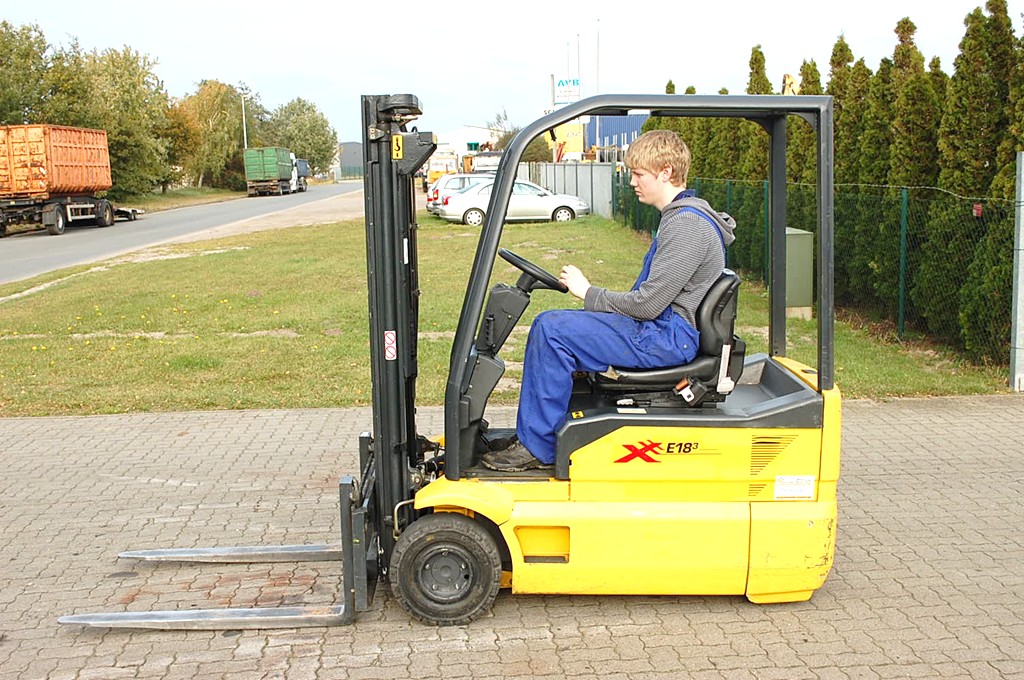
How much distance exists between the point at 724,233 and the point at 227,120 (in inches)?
3236

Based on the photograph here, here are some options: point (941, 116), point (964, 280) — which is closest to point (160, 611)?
point (964, 280)

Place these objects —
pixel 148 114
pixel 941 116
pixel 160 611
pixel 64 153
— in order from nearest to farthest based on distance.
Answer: pixel 160 611 < pixel 941 116 < pixel 64 153 < pixel 148 114

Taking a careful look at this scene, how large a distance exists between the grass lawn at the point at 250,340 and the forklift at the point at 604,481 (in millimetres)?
4588

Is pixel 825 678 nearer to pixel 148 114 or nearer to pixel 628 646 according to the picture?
pixel 628 646

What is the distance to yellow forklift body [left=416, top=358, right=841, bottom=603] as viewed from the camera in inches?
180

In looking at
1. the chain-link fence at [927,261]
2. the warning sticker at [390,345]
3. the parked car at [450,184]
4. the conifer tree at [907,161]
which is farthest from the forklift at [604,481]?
the parked car at [450,184]

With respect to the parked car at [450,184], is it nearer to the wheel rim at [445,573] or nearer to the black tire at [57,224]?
the black tire at [57,224]

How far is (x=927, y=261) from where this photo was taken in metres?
11.2

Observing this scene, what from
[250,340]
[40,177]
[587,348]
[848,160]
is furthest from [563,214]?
[587,348]

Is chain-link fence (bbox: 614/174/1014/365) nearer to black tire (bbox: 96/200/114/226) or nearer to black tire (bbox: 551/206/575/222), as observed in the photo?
black tire (bbox: 551/206/575/222)

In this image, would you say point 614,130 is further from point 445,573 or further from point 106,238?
point 445,573

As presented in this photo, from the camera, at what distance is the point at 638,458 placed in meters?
4.57

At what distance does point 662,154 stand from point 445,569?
2.06m

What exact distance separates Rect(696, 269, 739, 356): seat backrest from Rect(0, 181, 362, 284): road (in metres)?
18.9
